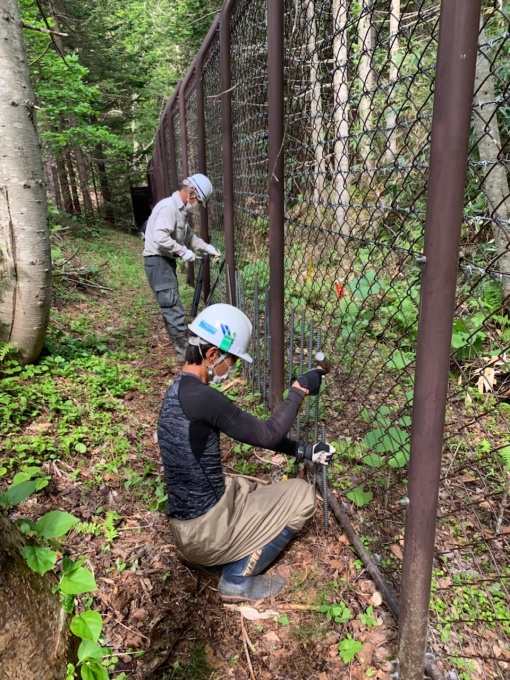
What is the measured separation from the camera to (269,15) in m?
2.64

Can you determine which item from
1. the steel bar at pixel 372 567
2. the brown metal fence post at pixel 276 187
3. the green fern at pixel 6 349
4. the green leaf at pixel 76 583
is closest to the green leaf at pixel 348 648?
the steel bar at pixel 372 567

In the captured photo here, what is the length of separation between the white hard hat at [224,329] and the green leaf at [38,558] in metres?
1.24

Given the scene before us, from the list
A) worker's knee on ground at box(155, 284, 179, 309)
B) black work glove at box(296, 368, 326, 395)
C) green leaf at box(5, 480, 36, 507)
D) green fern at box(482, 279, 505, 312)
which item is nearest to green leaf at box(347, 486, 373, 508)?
black work glove at box(296, 368, 326, 395)

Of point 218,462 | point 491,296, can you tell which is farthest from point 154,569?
point 491,296

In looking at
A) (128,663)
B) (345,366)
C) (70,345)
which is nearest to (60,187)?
(70,345)

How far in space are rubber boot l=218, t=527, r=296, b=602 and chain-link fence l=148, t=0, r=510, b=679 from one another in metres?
0.51

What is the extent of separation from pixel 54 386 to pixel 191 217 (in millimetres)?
4784

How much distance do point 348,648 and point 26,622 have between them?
56.3 inches

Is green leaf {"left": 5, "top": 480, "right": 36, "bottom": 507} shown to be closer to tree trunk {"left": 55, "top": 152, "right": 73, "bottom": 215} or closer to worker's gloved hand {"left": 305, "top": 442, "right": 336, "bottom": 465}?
worker's gloved hand {"left": 305, "top": 442, "right": 336, "bottom": 465}

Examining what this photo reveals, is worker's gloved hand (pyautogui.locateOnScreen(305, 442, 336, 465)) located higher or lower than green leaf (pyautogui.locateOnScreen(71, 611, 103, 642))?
lower

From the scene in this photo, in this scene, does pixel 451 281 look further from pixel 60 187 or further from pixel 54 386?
pixel 60 187

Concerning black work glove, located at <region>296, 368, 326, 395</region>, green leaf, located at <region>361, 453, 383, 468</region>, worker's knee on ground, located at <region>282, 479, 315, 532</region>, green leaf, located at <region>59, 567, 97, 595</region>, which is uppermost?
black work glove, located at <region>296, 368, 326, 395</region>

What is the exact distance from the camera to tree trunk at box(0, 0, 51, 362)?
140 inches

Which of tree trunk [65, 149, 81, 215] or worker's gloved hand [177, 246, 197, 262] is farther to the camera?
tree trunk [65, 149, 81, 215]
